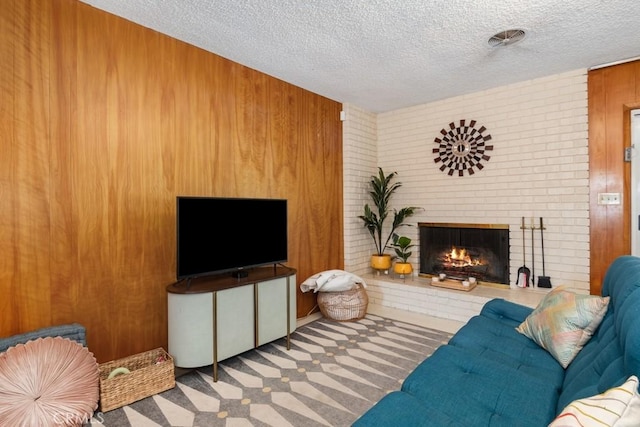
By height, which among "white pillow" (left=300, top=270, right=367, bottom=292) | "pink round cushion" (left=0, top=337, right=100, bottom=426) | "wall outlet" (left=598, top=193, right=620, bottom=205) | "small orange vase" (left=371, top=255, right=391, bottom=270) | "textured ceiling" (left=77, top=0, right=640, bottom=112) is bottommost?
"pink round cushion" (left=0, top=337, right=100, bottom=426)

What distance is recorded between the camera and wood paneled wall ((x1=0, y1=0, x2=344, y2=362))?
1944 mm

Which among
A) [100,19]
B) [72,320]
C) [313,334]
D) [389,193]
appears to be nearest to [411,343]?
[313,334]

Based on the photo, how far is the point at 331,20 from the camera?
233 centimetres

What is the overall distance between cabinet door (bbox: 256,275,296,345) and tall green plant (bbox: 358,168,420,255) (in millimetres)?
1721

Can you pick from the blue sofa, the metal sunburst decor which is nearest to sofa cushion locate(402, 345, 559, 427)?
the blue sofa

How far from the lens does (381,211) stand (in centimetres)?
434

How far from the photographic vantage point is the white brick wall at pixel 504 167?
3301 mm

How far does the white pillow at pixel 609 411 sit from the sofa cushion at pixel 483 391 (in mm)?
520

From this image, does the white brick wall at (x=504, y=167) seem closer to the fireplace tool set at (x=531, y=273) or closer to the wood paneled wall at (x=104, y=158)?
the fireplace tool set at (x=531, y=273)

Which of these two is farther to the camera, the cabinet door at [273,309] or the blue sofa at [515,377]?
the cabinet door at [273,309]

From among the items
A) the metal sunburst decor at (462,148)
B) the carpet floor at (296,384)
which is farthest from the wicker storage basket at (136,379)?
the metal sunburst decor at (462,148)

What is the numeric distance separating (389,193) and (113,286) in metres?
3.28

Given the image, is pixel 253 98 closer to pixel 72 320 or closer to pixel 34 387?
pixel 72 320

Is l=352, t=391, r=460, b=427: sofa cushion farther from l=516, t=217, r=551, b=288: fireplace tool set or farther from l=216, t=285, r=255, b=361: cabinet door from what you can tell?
l=516, t=217, r=551, b=288: fireplace tool set
